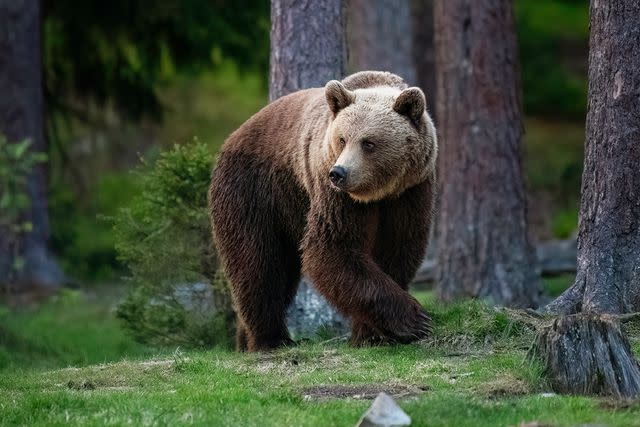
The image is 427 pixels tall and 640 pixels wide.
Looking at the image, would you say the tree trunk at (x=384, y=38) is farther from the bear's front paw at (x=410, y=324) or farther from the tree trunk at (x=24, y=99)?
the bear's front paw at (x=410, y=324)

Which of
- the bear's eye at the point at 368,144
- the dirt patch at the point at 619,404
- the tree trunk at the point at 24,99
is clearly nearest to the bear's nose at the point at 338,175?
the bear's eye at the point at 368,144

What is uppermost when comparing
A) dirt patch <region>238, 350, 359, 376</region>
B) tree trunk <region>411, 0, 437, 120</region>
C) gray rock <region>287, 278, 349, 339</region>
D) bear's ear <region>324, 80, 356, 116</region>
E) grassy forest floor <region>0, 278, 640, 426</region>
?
bear's ear <region>324, 80, 356, 116</region>

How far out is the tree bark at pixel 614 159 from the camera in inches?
341

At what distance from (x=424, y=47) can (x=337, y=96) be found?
13.2 m

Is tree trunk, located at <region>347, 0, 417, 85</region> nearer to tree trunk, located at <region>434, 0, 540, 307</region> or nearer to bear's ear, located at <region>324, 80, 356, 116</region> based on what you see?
tree trunk, located at <region>434, 0, 540, 307</region>

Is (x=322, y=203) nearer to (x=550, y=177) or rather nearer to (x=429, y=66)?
(x=429, y=66)

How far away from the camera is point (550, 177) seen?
2361 centimetres

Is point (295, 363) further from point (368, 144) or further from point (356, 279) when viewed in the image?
point (368, 144)

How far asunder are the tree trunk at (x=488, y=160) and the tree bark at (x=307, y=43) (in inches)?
122

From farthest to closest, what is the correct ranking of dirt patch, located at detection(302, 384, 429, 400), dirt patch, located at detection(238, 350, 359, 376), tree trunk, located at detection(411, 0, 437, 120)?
1. tree trunk, located at detection(411, 0, 437, 120)
2. dirt patch, located at detection(238, 350, 359, 376)
3. dirt patch, located at detection(302, 384, 429, 400)

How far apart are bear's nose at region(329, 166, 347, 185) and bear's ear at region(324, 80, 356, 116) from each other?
2.29ft

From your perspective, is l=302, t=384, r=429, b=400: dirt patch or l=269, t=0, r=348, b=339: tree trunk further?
l=269, t=0, r=348, b=339: tree trunk

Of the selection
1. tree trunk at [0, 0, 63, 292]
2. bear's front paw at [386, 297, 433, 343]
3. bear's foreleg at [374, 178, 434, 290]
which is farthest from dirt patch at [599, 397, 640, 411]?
tree trunk at [0, 0, 63, 292]

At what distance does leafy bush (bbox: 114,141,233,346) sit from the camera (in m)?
11.0
